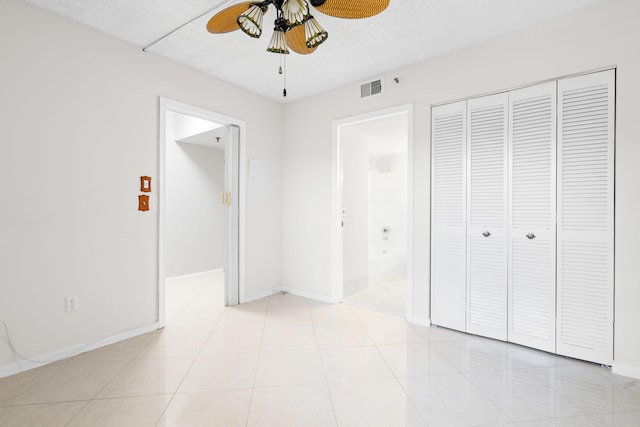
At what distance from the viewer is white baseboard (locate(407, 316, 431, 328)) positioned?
2.96 metres

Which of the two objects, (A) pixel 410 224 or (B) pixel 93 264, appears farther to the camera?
(A) pixel 410 224

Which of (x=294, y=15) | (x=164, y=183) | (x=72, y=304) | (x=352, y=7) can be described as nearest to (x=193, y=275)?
(x=164, y=183)

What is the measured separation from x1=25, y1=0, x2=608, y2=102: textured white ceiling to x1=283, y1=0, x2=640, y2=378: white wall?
0.15 metres

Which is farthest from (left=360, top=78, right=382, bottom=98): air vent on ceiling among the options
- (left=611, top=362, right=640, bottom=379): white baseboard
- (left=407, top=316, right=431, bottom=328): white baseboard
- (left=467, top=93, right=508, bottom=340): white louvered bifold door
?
(left=611, top=362, right=640, bottom=379): white baseboard

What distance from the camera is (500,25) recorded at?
2.41 m

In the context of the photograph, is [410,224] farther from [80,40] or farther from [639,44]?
[80,40]

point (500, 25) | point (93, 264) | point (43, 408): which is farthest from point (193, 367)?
point (500, 25)

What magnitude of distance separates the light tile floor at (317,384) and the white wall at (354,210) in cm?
140

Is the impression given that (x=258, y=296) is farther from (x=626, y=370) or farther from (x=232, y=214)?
(x=626, y=370)

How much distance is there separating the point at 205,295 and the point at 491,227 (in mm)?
3527

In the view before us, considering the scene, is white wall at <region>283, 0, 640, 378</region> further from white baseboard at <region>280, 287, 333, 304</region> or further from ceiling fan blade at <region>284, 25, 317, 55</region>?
ceiling fan blade at <region>284, 25, 317, 55</region>

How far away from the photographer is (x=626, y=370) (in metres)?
2.05

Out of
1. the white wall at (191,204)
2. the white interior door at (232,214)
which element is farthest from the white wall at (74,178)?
the white wall at (191,204)

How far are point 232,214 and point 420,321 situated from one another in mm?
2405
